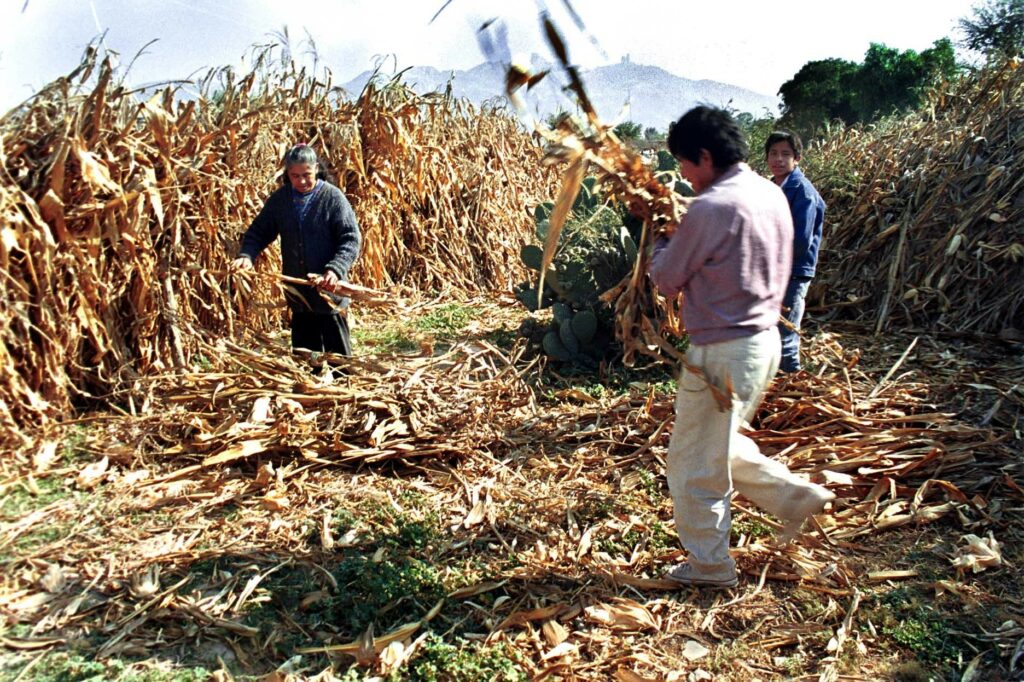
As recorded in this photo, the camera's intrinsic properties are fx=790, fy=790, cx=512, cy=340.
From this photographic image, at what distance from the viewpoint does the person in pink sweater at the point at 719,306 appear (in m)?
2.71

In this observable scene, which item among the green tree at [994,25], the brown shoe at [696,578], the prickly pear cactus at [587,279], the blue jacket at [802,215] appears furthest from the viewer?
the green tree at [994,25]

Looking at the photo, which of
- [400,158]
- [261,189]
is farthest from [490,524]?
[400,158]

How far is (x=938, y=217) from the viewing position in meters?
6.94

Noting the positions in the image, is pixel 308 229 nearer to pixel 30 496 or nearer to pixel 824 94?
pixel 30 496

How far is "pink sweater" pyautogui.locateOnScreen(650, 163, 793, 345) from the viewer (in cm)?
268

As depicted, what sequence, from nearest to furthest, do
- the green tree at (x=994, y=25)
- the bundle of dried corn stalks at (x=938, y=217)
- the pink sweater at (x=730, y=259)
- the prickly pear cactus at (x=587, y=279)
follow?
the pink sweater at (x=730, y=259) → the prickly pear cactus at (x=587, y=279) → the bundle of dried corn stalks at (x=938, y=217) → the green tree at (x=994, y=25)

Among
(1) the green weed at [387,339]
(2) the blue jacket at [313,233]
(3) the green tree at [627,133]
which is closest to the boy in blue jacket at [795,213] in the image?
(3) the green tree at [627,133]

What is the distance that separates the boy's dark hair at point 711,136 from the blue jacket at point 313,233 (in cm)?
259

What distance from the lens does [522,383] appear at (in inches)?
203

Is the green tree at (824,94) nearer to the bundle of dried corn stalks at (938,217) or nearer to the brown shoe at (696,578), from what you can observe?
the bundle of dried corn stalks at (938,217)

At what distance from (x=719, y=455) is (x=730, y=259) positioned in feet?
2.42

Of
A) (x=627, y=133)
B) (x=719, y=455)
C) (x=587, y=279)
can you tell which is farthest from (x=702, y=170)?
(x=627, y=133)

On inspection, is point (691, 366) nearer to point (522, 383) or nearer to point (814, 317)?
point (522, 383)

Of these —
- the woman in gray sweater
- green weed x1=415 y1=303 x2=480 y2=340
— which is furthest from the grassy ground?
green weed x1=415 y1=303 x2=480 y2=340
